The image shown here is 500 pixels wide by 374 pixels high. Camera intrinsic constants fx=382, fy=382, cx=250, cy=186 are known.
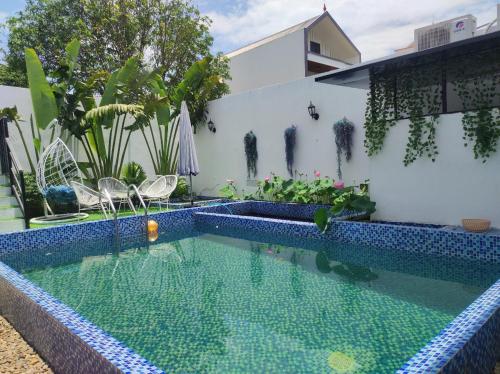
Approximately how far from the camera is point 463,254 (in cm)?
539

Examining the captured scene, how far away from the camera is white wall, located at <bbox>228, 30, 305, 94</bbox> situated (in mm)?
19578

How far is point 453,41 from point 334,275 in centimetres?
386

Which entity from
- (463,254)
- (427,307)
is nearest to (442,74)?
(463,254)

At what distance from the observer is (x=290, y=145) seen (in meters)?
10.7

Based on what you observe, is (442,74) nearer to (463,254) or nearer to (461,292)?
(463,254)

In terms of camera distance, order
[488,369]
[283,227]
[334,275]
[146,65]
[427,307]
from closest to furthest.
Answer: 1. [488,369]
2. [427,307]
3. [334,275]
4. [283,227]
5. [146,65]

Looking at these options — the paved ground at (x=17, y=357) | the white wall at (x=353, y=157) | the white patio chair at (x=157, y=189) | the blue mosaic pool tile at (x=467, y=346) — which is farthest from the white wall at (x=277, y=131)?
the paved ground at (x=17, y=357)

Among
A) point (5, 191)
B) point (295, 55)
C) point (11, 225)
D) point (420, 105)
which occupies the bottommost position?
point (11, 225)

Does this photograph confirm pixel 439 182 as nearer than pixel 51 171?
Yes

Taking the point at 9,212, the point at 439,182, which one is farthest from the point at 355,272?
the point at 9,212

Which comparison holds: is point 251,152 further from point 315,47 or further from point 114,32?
point 315,47

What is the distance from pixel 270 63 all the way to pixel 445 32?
1627cm

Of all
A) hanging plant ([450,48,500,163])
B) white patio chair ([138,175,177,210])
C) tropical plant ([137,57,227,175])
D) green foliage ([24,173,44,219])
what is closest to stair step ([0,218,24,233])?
green foliage ([24,173,44,219])

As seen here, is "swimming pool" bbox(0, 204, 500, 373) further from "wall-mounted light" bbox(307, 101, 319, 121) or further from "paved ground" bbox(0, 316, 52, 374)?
"wall-mounted light" bbox(307, 101, 319, 121)
